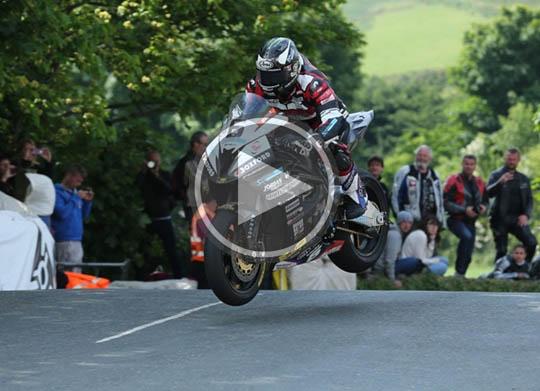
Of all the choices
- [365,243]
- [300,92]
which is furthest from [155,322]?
[365,243]

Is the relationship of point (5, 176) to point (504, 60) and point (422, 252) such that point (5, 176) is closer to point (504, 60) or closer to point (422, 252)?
point (422, 252)

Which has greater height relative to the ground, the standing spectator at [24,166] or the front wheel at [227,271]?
the standing spectator at [24,166]

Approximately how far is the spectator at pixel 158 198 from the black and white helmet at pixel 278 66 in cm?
880

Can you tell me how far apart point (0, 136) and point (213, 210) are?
9874mm

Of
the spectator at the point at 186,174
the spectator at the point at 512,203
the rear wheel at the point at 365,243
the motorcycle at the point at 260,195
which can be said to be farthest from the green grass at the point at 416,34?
the motorcycle at the point at 260,195

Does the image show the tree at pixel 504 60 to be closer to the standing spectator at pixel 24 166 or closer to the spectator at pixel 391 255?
the spectator at pixel 391 255

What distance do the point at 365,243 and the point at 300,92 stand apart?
200 centimetres

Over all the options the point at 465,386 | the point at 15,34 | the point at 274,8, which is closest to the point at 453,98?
the point at 274,8

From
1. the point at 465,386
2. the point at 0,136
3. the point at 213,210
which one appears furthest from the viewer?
the point at 0,136

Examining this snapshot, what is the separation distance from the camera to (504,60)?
93438mm

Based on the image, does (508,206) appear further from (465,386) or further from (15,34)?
(465,386)

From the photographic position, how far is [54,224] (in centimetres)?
1744

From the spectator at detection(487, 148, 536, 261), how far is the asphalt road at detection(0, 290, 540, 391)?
752 centimetres
